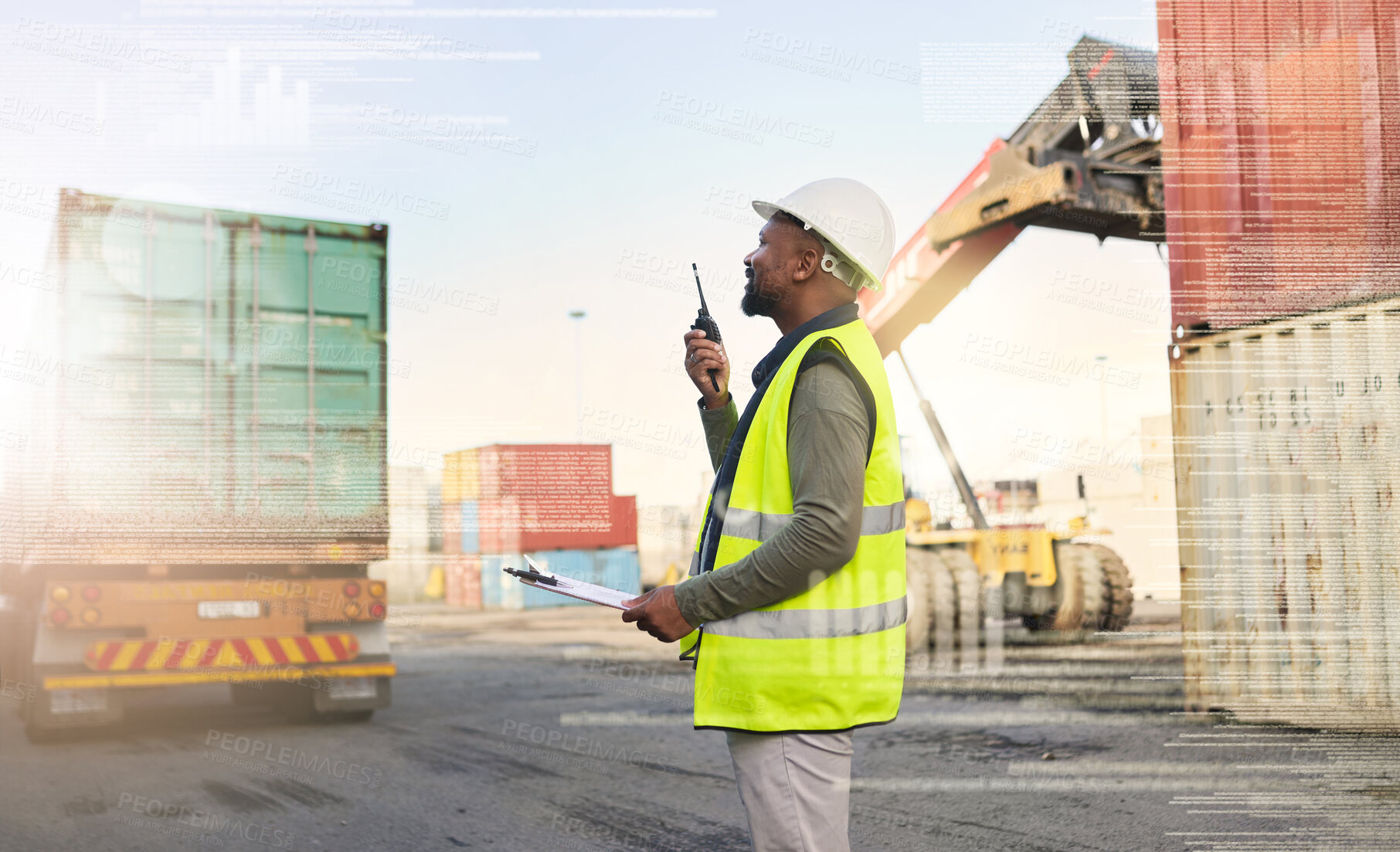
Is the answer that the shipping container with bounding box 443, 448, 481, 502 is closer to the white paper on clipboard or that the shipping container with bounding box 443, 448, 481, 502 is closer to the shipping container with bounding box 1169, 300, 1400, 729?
the shipping container with bounding box 1169, 300, 1400, 729

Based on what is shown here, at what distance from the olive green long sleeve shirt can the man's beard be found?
0.24 meters

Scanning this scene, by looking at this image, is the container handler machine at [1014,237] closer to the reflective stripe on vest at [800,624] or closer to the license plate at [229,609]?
the license plate at [229,609]

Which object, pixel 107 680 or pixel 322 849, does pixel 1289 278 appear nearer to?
pixel 322 849

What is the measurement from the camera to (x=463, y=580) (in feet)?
110

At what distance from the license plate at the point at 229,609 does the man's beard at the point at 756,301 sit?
6343 millimetres

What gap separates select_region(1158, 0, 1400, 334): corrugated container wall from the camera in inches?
271

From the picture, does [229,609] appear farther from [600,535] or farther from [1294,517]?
[600,535]

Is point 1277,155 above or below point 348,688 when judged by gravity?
above

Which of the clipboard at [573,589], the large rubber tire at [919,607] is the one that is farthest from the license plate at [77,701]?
the large rubber tire at [919,607]

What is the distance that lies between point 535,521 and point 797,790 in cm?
3001

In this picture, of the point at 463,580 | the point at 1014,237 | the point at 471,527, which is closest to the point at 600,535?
the point at 471,527

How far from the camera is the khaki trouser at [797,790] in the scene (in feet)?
6.50

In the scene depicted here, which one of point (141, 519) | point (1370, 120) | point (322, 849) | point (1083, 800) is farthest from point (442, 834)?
point (1370, 120)

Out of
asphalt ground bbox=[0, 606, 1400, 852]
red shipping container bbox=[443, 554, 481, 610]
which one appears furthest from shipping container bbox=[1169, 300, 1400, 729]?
red shipping container bbox=[443, 554, 481, 610]
